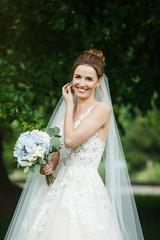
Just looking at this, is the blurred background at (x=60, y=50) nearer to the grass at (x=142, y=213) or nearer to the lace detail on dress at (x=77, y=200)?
the grass at (x=142, y=213)

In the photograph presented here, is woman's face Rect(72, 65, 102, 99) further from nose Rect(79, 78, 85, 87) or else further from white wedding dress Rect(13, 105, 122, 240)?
white wedding dress Rect(13, 105, 122, 240)

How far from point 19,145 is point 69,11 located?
2875mm

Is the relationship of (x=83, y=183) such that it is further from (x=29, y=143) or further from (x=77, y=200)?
(x=29, y=143)

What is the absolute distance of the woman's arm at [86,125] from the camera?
9.91ft

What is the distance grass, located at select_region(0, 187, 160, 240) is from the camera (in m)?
5.75

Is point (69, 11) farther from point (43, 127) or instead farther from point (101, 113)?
point (101, 113)

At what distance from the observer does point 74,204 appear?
2973 mm

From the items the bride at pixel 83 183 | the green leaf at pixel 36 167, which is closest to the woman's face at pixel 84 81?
the bride at pixel 83 183

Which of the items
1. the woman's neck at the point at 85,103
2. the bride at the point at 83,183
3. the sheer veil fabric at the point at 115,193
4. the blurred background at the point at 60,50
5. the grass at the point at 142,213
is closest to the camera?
the bride at the point at 83,183

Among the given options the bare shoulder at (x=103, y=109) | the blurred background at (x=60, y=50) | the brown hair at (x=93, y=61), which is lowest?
the bare shoulder at (x=103, y=109)

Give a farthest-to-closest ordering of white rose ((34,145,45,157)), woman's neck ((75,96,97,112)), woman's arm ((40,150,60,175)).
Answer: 1. woman's neck ((75,96,97,112))
2. woman's arm ((40,150,60,175))
3. white rose ((34,145,45,157))

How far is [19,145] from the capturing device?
2.86 meters

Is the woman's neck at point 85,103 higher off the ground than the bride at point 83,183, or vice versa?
the woman's neck at point 85,103

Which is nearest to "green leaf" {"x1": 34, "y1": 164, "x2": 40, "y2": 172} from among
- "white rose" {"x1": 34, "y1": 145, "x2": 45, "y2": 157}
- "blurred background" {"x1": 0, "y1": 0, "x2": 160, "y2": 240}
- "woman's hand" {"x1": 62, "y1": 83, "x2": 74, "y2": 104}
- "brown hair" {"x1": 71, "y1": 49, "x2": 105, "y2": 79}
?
"white rose" {"x1": 34, "y1": 145, "x2": 45, "y2": 157}
